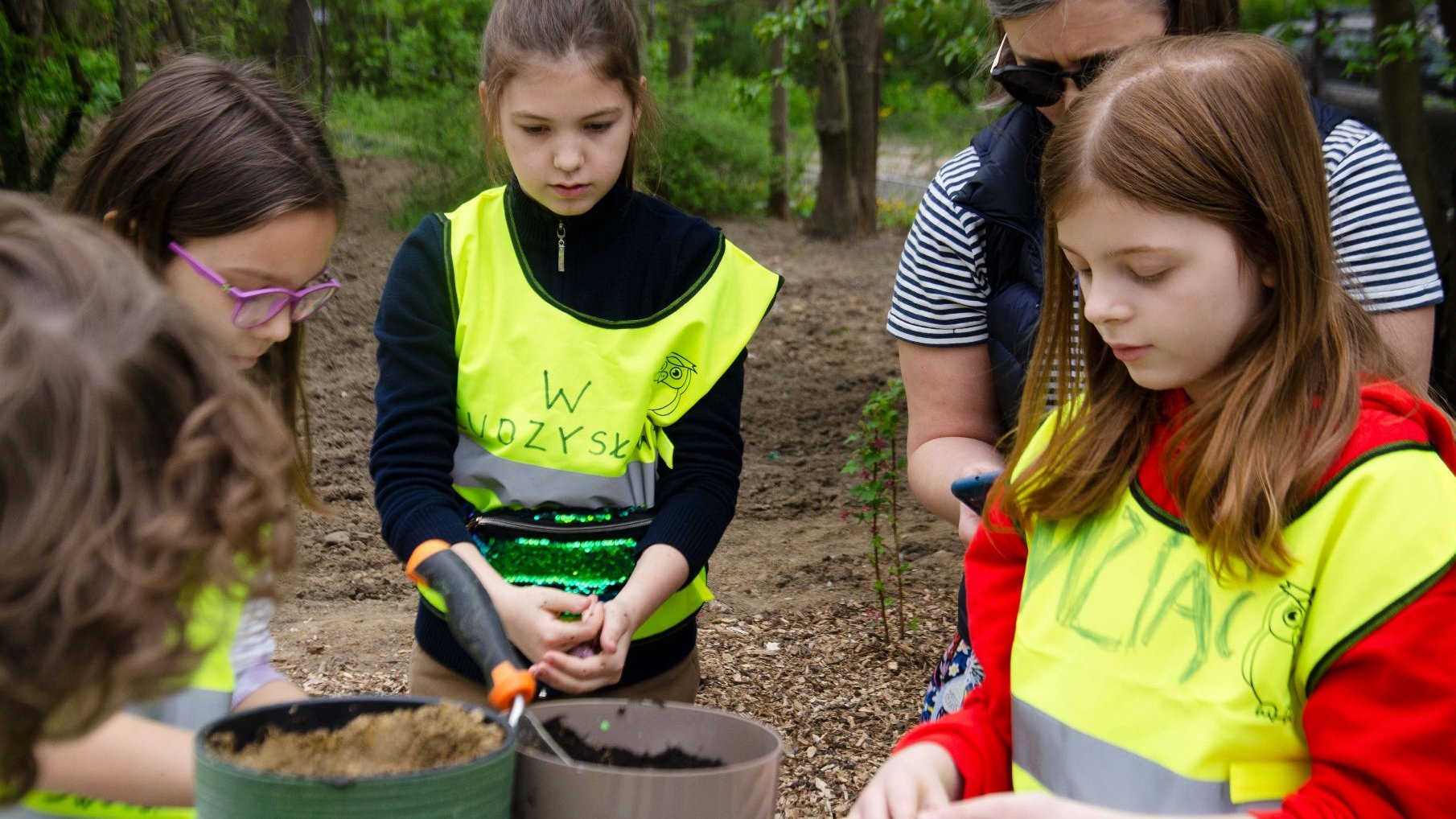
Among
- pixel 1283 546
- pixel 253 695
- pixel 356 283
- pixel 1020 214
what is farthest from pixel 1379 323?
pixel 356 283

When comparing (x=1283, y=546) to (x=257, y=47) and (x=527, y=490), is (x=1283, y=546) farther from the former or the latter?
(x=257, y=47)

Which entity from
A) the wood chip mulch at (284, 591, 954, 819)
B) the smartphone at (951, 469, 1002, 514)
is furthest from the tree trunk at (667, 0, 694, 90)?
the smartphone at (951, 469, 1002, 514)

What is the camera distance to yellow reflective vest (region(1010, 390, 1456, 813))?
1.33 meters

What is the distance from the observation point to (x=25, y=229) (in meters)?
1.03

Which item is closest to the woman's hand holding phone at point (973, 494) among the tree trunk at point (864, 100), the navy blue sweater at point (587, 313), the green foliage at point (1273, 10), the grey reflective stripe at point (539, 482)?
the navy blue sweater at point (587, 313)

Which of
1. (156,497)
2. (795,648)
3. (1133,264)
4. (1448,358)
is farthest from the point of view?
(1448,358)

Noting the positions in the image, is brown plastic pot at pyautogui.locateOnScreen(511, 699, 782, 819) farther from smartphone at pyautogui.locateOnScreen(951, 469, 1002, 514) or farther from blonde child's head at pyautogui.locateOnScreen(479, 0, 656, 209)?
blonde child's head at pyautogui.locateOnScreen(479, 0, 656, 209)

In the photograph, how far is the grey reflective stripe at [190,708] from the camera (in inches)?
61.4

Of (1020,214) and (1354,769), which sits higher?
(1020,214)

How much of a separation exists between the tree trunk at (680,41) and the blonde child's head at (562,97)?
12530 mm

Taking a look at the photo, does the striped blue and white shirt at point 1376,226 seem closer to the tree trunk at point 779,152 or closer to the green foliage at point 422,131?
the green foliage at point 422,131

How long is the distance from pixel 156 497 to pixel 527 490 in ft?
3.91

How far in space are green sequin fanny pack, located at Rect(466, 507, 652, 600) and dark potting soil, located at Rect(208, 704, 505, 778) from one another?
97cm

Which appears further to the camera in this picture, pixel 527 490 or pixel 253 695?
pixel 527 490
